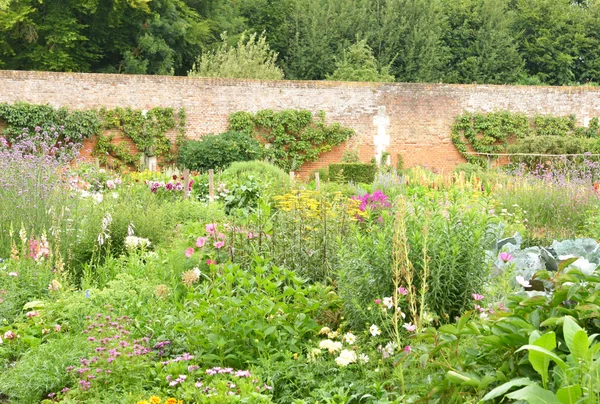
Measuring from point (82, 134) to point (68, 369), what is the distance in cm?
1412

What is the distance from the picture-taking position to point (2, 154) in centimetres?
679

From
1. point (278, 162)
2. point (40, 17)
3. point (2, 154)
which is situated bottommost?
point (278, 162)

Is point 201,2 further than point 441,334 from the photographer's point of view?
Yes

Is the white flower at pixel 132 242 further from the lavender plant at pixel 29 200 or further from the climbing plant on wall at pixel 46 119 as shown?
the climbing plant on wall at pixel 46 119

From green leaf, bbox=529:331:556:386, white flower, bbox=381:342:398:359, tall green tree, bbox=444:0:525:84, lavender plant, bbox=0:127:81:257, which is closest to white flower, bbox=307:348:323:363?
white flower, bbox=381:342:398:359

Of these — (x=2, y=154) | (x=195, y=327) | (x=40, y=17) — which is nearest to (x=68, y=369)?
(x=195, y=327)

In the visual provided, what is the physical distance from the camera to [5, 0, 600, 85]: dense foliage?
2405 cm

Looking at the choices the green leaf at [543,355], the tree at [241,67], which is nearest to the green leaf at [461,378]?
the green leaf at [543,355]

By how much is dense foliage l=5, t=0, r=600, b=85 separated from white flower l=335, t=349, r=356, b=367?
2173cm

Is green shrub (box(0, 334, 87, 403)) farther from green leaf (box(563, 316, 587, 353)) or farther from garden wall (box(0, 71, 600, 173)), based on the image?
garden wall (box(0, 71, 600, 173))

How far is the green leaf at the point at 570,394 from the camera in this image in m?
1.89

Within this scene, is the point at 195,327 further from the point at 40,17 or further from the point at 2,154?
the point at 40,17

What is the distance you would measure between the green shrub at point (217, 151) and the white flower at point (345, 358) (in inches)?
516

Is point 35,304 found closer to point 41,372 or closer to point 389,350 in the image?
point 41,372
